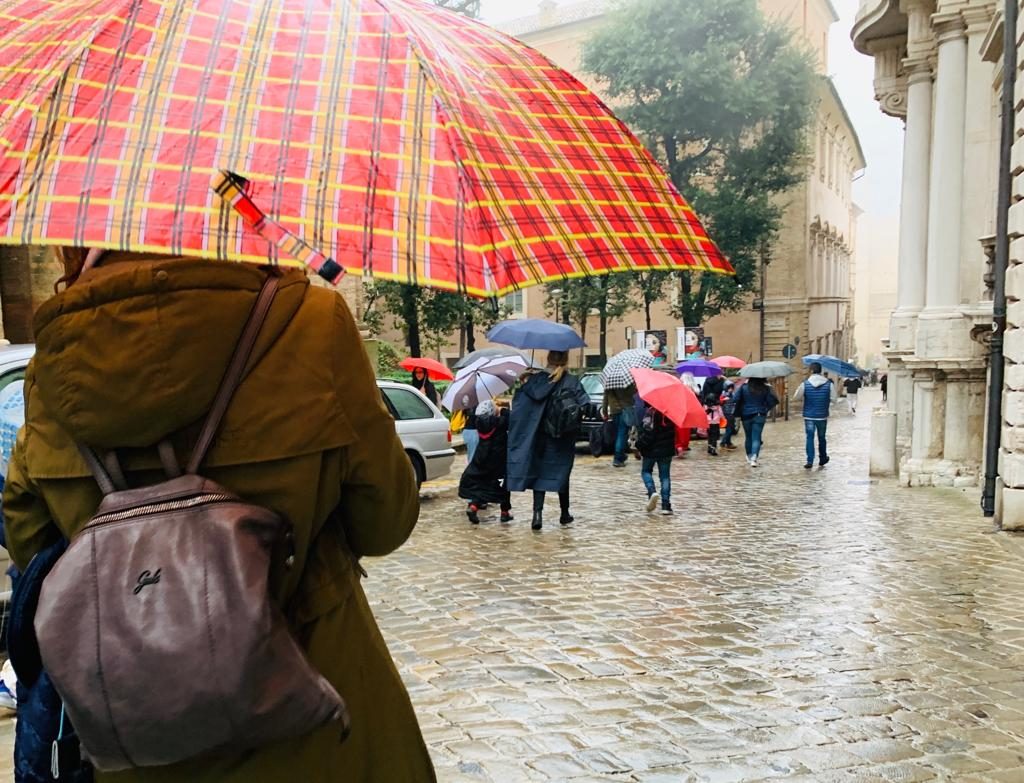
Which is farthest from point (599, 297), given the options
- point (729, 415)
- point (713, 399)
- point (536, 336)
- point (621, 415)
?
point (536, 336)

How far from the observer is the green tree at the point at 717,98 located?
98.9 feet

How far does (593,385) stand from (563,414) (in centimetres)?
1071

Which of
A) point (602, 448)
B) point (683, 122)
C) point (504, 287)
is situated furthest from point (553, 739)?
point (683, 122)

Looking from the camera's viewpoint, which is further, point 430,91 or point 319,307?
point 430,91

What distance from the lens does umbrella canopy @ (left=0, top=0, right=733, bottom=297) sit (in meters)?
1.77

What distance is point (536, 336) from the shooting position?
409 inches

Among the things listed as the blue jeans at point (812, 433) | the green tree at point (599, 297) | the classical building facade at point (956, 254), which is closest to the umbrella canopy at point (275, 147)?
the classical building facade at point (956, 254)

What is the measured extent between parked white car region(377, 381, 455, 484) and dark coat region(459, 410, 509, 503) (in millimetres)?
1506

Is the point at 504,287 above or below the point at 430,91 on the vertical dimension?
below

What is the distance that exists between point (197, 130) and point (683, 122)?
102ft

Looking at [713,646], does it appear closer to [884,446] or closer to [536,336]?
[536,336]

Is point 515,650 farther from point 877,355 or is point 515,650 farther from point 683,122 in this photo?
point 877,355

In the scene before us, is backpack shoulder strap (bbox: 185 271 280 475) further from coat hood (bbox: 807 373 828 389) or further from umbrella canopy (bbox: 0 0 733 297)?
coat hood (bbox: 807 373 828 389)

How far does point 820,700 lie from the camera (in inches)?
183
